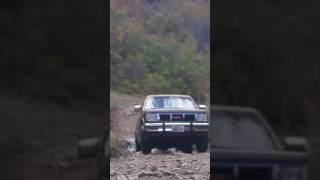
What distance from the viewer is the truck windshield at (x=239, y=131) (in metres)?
6.09

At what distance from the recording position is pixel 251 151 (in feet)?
20.0

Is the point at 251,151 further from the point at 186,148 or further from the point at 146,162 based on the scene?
the point at 146,162

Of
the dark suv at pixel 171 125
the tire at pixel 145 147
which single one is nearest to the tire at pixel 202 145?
the dark suv at pixel 171 125

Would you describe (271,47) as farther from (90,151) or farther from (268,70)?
(90,151)

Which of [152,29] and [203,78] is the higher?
[152,29]

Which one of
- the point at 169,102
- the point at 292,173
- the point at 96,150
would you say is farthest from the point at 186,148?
the point at 292,173

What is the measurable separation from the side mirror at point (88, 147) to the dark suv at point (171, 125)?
0.80m

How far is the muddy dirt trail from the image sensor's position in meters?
6.79

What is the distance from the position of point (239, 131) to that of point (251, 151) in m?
0.20

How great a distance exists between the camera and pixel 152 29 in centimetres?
716

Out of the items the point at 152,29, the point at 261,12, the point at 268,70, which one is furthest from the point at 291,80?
the point at 152,29

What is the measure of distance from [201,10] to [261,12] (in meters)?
0.92

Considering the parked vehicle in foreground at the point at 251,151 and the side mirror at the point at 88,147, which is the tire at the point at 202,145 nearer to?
the parked vehicle in foreground at the point at 251,151

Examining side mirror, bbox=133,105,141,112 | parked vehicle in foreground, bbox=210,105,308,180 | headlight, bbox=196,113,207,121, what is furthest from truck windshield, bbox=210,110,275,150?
side mirror, bbox=133,105,141,112
